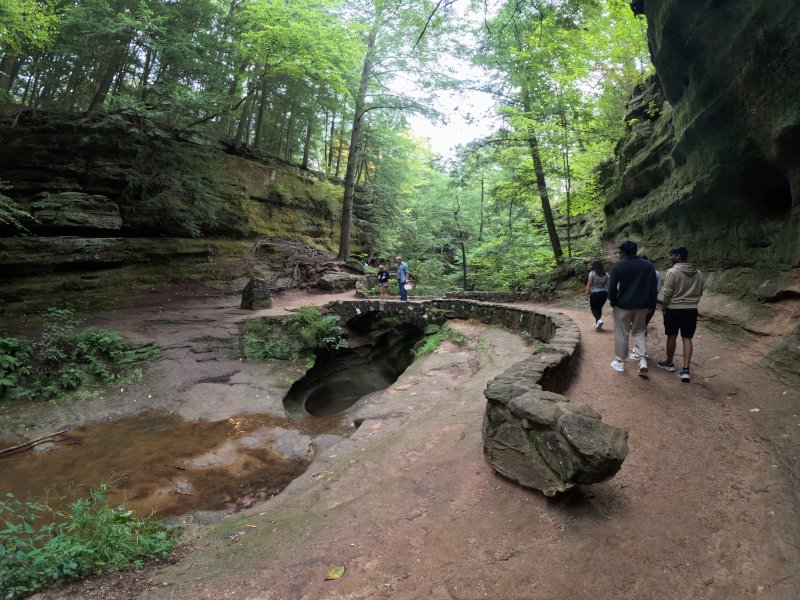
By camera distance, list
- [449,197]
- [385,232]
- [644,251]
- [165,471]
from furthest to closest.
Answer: [449,197], [385,232], [644,251], [165,471]

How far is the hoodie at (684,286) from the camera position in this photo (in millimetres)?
5191

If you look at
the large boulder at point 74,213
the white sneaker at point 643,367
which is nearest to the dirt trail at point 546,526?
the white sneaker at point 643,367

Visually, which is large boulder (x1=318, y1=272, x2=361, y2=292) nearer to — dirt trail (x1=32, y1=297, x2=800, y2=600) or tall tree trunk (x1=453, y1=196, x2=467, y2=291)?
tall tree trunk (x1=453, y1=196, x2=467, y2=291)

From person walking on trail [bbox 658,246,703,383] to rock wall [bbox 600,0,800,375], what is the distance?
932 mm

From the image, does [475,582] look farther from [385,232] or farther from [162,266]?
[385,232]

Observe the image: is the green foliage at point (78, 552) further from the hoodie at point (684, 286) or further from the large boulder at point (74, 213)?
the large boulder at point (74, 213)

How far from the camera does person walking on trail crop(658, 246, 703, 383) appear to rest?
17.0 ft

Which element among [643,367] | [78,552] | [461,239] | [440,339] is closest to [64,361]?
[78,552]

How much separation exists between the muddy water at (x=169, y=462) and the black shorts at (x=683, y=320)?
5.98 metres

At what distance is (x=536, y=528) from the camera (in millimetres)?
2811

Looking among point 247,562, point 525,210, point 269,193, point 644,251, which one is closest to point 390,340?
point 644,251

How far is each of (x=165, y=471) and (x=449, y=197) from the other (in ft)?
76.3

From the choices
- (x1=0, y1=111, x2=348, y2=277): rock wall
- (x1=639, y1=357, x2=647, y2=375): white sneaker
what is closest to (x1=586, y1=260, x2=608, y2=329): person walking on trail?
(x1=639, y1=357, x2=647, y2=375): white sneaker

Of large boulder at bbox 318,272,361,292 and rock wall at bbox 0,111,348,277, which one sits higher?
rock wall at bbox 0,111,348,277
